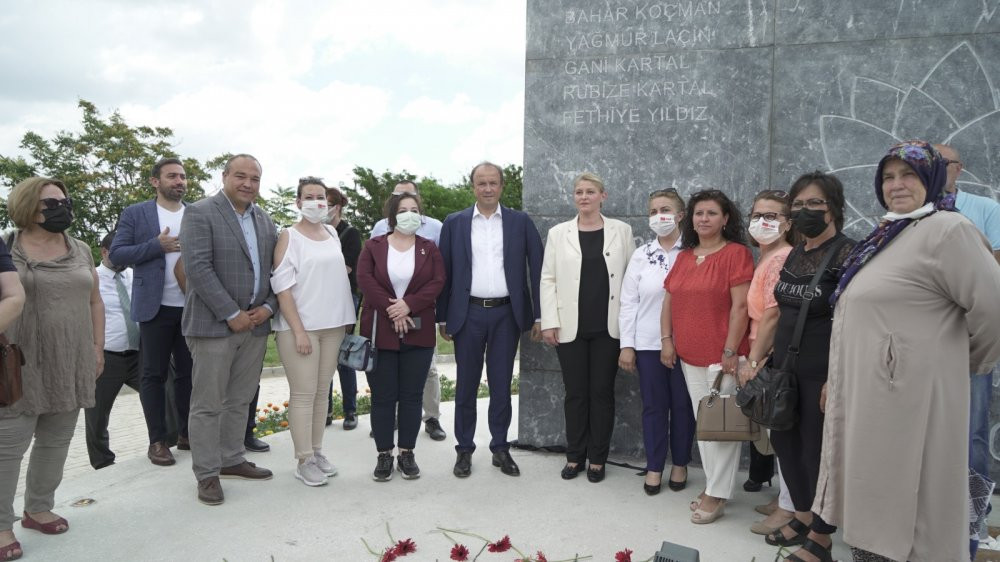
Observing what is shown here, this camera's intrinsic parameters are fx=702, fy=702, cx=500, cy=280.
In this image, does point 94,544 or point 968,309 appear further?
point 94,544

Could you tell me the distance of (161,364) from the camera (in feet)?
15.9

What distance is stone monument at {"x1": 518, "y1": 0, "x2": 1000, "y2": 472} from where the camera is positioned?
4408 mm

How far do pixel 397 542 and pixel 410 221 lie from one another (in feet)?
6.43

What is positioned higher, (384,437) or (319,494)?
(384,437)

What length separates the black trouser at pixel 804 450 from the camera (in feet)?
10.5

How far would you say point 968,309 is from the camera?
2535 mm

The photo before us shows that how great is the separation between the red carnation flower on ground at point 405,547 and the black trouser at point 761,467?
7.20 ft

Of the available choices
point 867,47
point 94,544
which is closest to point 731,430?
point 867,47

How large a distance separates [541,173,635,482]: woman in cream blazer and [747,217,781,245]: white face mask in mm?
943

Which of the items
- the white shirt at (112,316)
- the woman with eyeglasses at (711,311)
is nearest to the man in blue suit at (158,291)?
the white shirt at (112,316)

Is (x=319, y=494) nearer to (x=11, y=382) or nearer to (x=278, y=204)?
(x=11, y=382)

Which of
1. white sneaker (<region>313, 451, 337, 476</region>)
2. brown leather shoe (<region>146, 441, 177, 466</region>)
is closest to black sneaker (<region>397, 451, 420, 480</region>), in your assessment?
white sneaker (<region>313, 451, 337, 476</region>)

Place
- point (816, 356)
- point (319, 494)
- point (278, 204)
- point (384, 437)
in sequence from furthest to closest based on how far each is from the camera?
point (278, 204) → point (384, 437) → point (319, 494) → point (816, 356)

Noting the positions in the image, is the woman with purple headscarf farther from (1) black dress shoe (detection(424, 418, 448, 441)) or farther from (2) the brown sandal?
(2) the brown sandal
